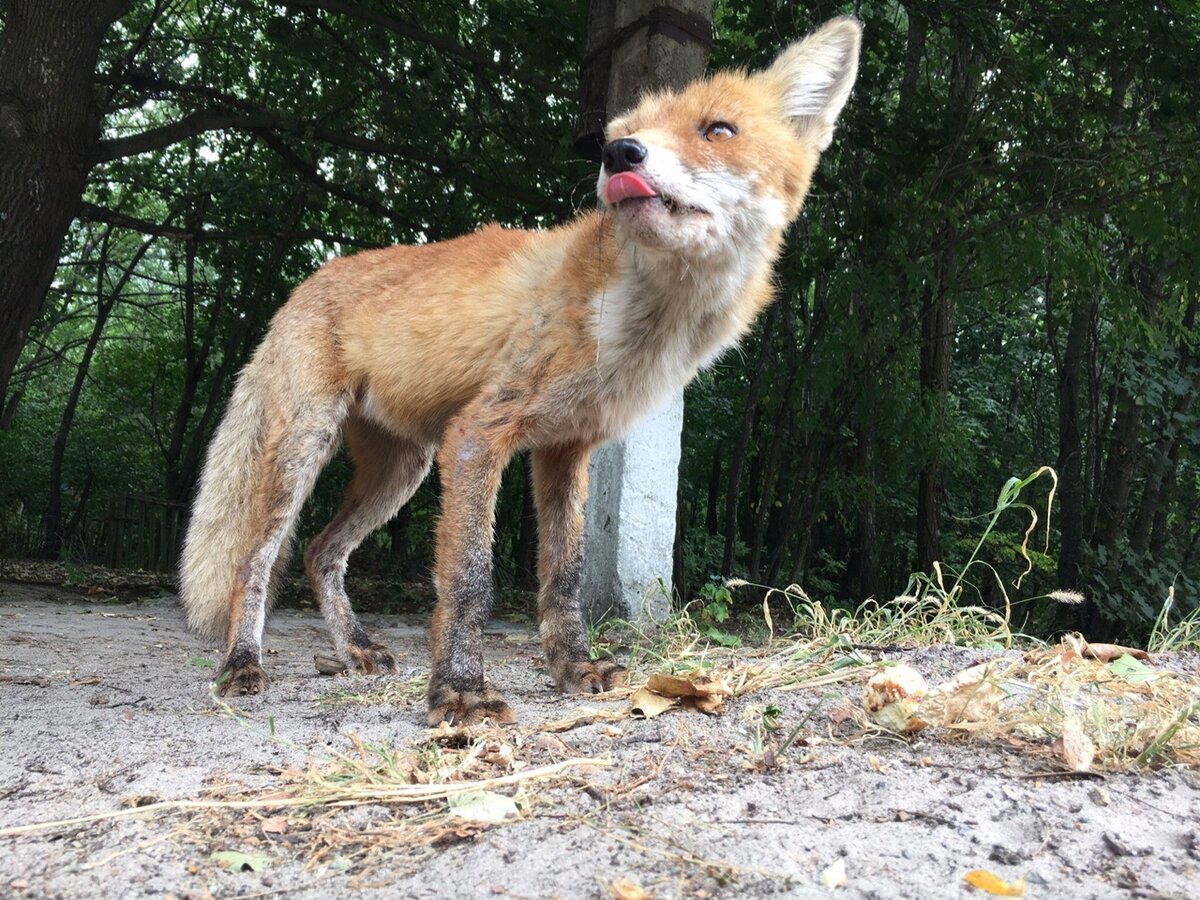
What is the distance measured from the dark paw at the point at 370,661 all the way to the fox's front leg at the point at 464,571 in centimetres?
135

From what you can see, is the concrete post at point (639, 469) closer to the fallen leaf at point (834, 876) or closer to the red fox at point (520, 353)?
the red fox at point (520, 353)

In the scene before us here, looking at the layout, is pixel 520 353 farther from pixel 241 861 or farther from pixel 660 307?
pixel 241 861

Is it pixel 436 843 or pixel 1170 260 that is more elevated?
pixel 1170 260

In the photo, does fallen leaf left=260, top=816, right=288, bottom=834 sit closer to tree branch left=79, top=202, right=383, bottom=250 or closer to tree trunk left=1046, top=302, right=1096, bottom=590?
tree branch left=79, top=202, right=383, bottom=250

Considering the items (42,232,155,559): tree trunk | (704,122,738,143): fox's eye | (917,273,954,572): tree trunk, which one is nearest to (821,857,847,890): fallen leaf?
(704,122,738,143): fox's eye

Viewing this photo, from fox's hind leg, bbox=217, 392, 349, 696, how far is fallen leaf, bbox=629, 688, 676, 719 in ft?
6.52

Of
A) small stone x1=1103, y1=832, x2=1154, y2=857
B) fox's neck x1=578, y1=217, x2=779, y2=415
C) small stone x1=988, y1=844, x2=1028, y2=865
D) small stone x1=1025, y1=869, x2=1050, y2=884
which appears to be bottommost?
small stone x1=1025, y1=869, x2=1050, y2=884

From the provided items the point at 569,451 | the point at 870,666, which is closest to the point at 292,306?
the point at 569,451

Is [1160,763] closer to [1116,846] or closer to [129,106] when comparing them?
[1116,846]

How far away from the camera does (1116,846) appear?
1.88 metres

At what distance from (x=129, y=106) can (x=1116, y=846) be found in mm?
9950

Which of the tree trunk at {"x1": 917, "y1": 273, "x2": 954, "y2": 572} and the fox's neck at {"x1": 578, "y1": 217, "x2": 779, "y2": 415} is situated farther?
the tree trunk at {"x1": 917, "y1": 273, "x2": 954, "y2": 572}

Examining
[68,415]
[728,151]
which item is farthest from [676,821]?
[68,415]

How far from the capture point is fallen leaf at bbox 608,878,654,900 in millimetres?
1641
